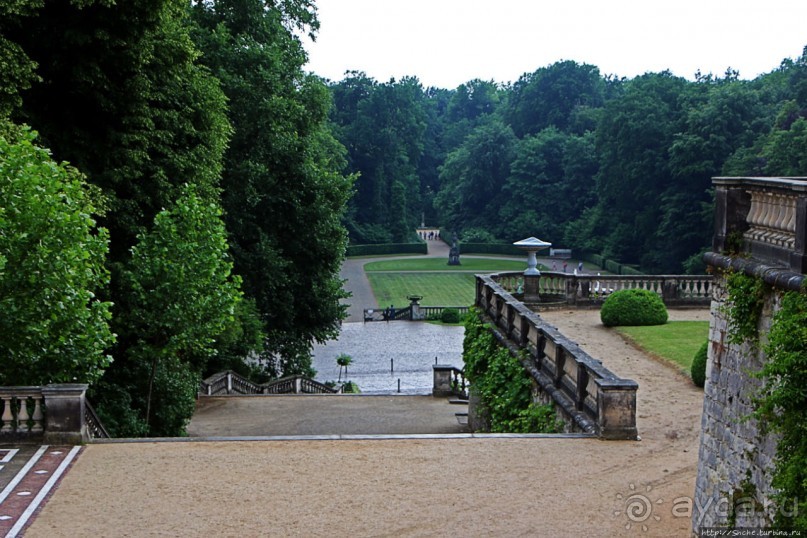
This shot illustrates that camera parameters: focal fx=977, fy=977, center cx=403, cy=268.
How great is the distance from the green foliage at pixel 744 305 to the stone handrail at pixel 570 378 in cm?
477

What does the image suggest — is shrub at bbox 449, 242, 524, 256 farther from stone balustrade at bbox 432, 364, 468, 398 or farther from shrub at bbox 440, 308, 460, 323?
stone balustrade at bbox 432, 364, 468, 398

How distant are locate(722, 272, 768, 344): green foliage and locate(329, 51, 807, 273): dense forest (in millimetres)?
44636

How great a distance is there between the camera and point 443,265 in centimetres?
8844

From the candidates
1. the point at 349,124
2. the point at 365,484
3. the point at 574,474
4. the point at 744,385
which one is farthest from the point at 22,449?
the point at 349,124

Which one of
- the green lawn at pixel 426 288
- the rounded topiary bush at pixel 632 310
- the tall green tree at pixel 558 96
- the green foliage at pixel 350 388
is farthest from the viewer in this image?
the tall green tree at pixel 558 96

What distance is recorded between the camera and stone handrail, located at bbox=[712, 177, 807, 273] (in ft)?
27.6

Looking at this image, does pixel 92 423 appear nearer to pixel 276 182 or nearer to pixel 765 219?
pixel 765 219

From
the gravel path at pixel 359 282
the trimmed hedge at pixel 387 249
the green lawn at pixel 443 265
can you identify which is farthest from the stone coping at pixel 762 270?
the trimmed hedge at pixel 387 249

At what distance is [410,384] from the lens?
122ft

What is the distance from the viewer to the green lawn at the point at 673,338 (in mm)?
20578

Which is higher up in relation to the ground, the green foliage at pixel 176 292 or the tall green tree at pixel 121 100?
the tall green tree at pixel 121 100

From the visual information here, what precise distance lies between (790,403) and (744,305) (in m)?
1.50

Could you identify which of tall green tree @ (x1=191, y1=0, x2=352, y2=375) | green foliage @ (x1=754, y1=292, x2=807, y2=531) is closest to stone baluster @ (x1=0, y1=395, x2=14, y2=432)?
green foliage @ (x1=754, y1=292, x2=807, y2=531)

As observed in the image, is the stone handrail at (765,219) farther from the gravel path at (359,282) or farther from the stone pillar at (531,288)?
the gravel path at (359,282)
